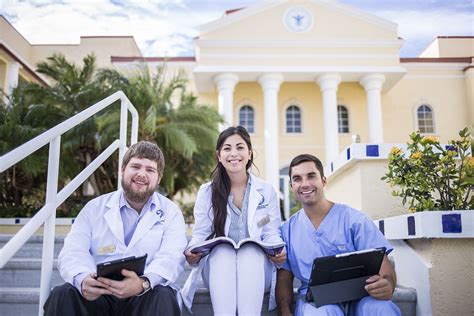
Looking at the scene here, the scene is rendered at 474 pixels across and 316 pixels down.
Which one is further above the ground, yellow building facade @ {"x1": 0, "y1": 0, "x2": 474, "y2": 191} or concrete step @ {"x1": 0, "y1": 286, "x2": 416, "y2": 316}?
yellow building facade @ {"x1": 0, "y1": 0, "x2": 474, "y2": 191}

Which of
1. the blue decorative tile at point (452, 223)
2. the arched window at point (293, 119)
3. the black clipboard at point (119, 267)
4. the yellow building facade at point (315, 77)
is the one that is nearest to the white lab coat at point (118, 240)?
the black clipboard at point (119, 267)

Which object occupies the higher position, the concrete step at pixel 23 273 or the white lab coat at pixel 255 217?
the white lab coat at pixel 255 217

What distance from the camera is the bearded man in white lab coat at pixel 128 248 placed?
2047mm

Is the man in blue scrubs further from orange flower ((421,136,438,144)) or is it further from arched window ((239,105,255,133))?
arched window ((239,105,255,133))

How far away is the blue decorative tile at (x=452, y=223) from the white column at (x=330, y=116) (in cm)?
1430

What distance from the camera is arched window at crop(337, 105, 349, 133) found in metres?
Result: 19.0

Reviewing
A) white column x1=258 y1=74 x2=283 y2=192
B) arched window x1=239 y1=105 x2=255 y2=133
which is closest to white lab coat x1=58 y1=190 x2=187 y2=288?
white column x1=258 y1=74 x2=283 y2=192

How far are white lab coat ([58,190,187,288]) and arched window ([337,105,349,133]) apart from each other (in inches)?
684

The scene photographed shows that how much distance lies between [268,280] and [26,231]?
130 cm

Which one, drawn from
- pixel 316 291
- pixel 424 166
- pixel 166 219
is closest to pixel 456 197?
pixel 424 166

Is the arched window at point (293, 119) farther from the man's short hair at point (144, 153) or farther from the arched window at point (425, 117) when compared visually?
the man's short hair at point (144, 153)

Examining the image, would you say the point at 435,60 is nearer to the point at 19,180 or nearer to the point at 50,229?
the point at 19,180

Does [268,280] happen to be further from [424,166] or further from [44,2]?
[44,2]

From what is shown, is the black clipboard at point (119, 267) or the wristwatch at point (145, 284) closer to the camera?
the black clipboard at point (119, 267)
